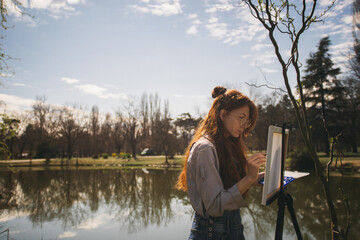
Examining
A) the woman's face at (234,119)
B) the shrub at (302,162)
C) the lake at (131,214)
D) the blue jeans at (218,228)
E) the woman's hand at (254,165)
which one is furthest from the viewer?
the shrub at (302,162)

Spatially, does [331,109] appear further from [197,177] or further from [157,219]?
[197,177]

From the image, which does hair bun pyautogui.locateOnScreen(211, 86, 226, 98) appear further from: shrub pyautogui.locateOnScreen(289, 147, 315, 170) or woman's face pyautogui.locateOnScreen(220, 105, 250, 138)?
shrub pyautogui.locateOnScreen(289, 147, 315, 170)

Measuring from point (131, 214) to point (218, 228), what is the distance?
6474mm

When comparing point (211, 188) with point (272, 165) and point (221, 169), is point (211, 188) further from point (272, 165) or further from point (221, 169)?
point (272, 165)

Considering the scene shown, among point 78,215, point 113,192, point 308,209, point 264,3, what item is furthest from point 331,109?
point 264,3

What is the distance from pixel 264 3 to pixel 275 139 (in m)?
1.37

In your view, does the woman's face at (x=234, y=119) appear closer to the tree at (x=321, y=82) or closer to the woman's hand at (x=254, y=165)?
the woman's hand at (x=254, y=165)

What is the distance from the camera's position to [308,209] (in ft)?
23.5

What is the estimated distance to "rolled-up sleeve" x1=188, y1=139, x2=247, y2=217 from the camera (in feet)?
4.08

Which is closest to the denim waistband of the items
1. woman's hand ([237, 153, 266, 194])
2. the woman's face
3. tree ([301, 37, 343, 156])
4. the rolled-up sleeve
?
the rolled-up sleeve


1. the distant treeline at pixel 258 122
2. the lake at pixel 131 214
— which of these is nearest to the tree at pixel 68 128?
the distant treeline at pixel 258 122

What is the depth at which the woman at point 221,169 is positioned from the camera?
1.25 meters

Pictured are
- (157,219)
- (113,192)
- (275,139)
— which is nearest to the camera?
(275,139)

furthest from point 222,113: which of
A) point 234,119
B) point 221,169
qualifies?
point 221,169
